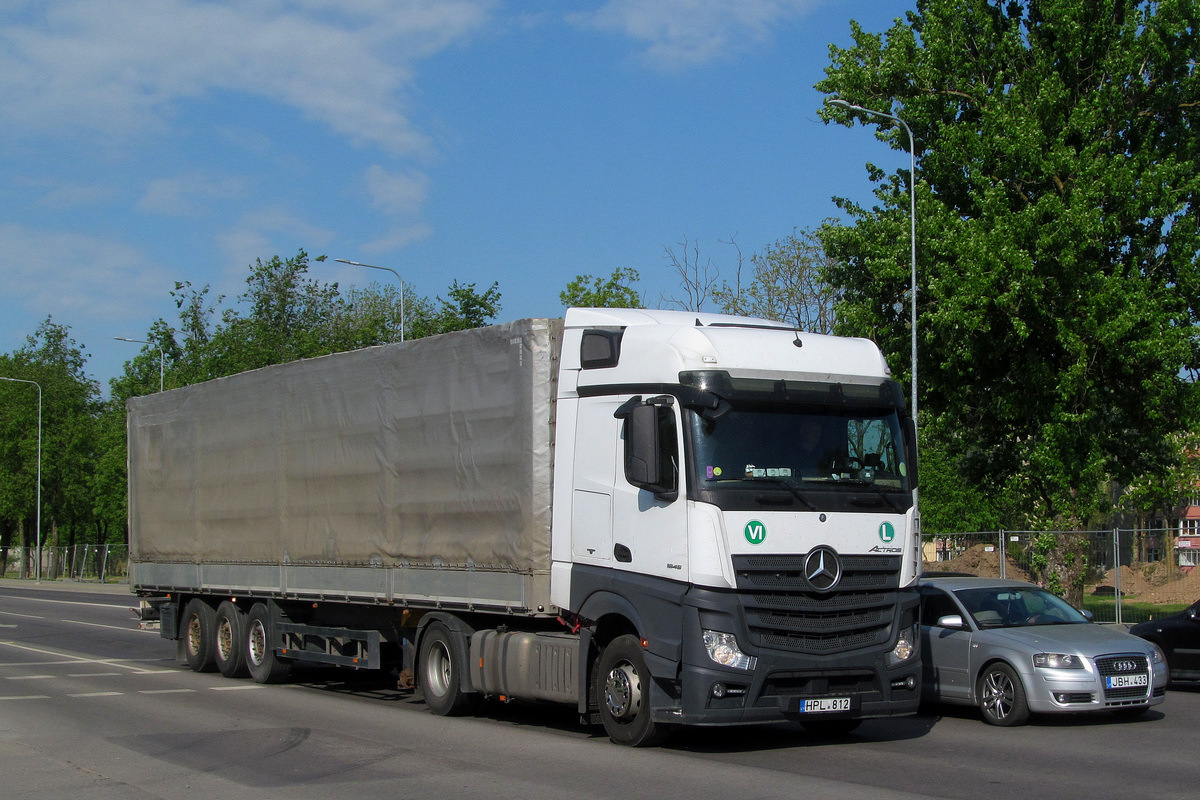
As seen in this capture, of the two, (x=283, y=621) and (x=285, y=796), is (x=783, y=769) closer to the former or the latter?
(x=285, y=796)

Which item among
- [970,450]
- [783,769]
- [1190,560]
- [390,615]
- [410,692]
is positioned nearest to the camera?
[783,769]

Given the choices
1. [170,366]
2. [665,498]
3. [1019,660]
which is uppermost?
[170,366]

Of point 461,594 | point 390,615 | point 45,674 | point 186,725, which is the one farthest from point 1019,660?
point 45,674

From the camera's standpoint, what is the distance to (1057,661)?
11.5 m

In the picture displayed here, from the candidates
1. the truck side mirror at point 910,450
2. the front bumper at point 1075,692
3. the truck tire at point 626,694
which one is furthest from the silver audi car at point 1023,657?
the truck tire at point 626,694

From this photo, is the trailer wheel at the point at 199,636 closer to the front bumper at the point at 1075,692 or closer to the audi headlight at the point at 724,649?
the audi headlight at the point at 724,649

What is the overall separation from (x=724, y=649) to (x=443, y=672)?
13.5 feet

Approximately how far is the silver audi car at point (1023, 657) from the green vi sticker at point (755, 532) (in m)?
2.48

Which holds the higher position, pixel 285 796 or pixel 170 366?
pixel 170 366

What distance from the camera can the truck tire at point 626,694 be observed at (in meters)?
9.85

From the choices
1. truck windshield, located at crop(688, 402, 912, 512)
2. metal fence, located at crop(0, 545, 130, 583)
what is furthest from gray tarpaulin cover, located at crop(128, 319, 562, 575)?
metal fence, located at crop(0, 545, 130, 583)

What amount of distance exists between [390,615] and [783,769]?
5644mm

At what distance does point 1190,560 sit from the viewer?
31.7 meters

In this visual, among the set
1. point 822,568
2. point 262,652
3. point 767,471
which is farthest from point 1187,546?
point 767,471
